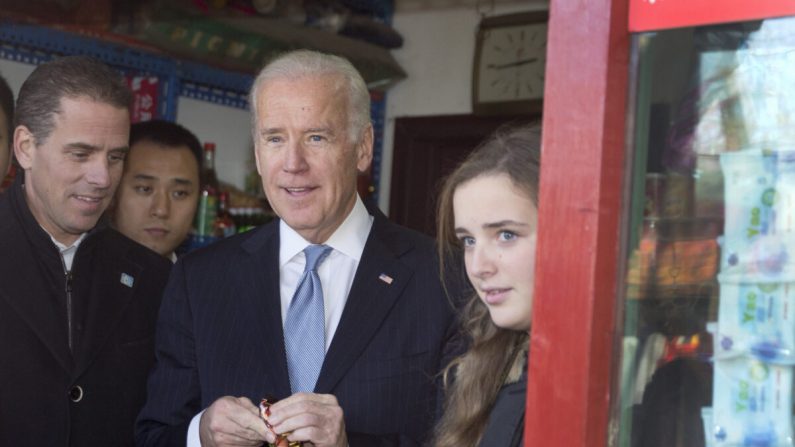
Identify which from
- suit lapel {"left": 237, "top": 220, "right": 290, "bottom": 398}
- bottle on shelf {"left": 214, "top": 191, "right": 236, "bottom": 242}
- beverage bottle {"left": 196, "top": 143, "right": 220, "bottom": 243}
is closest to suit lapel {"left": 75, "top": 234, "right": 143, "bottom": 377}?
suit lapel {"left": 237, "top": 220, "right": 290, "bottom": 398}

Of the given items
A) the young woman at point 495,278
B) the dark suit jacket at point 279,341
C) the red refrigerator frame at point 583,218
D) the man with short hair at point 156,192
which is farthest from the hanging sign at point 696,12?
the man with short hair at point 156,192

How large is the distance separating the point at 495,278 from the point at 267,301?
656 millimetres

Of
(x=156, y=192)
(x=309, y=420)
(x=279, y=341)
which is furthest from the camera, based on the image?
(x=156, y=192)

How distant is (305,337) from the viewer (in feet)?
6.81

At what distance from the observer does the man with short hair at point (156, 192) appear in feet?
10.9

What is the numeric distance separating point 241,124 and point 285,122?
3284 millimetres

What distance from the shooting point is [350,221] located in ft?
7.18

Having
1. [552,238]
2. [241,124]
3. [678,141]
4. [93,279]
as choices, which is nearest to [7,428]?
[93,279]

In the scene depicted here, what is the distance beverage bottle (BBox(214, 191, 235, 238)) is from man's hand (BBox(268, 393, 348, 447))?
3.07 metres

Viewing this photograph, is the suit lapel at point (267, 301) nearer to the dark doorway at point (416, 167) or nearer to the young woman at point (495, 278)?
the young woman at point (495, 278)

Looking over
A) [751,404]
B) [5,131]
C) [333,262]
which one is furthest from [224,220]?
[751,404]

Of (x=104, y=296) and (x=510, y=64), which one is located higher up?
(x=510, y=64)

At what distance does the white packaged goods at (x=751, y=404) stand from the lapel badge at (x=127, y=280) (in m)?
1.71

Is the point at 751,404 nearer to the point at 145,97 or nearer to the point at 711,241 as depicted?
the point at 711,241
